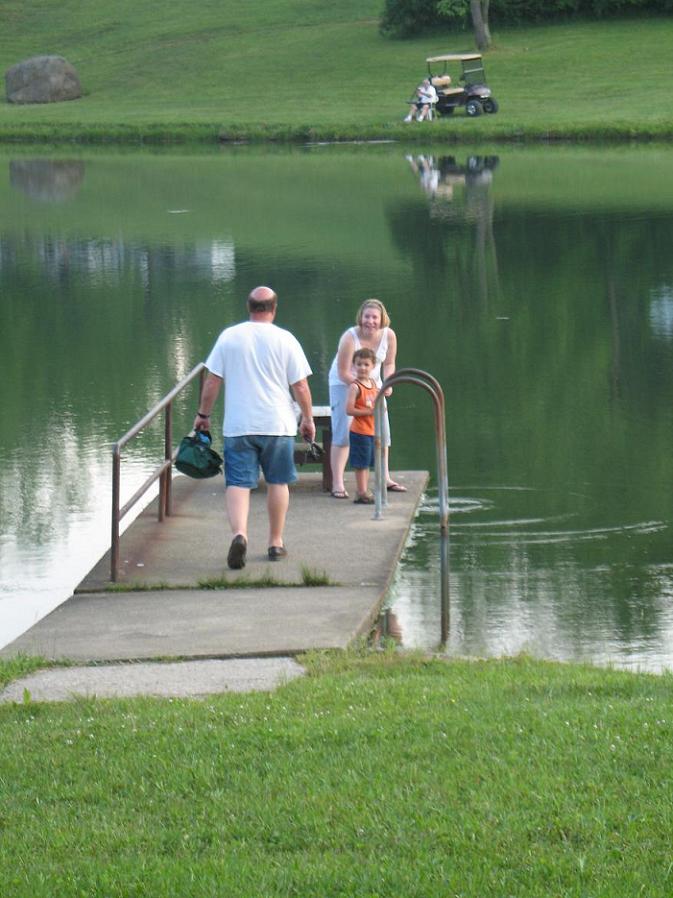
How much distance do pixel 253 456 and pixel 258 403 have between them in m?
0.34

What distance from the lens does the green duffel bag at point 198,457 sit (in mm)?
10859

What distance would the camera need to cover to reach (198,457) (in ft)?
35.7

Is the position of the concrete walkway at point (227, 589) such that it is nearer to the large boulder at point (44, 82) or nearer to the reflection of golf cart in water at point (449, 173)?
the reflection of golf cart in water at point (449, 173)

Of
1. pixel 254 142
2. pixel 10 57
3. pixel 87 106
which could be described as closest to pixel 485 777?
pixel 254 142

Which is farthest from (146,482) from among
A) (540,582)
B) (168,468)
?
(540,582)

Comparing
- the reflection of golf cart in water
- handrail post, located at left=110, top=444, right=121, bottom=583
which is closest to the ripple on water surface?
handrail post, located at left=110, top=444, right=121, bottom=583

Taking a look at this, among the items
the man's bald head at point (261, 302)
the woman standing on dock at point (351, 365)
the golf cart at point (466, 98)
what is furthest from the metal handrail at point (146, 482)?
the golf cart at point (466, 98)

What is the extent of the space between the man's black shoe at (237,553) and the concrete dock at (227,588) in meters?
0.06

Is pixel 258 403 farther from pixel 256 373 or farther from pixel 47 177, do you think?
pixel 47 177

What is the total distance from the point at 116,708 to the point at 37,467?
7.66m

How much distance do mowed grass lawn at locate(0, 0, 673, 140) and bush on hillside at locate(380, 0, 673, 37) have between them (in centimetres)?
94

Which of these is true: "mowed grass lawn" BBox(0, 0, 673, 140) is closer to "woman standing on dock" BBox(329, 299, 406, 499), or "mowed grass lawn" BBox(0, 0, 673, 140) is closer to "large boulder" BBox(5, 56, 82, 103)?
"large boulder" BBox(5, 56, 82, 103)

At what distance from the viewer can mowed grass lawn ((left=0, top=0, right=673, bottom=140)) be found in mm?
55344

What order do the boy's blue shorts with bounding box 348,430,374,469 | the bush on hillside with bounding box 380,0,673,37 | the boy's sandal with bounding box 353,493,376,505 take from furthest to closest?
the bush on hillside with bounding box 380,0,673,37
the boy's blue shorts with bounding box 348,430,374,469
the boy's sandal with bounding box 353,493,376,505
